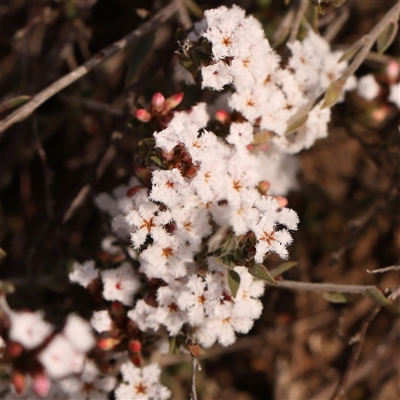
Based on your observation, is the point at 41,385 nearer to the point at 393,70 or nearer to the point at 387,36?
the point at 387,36

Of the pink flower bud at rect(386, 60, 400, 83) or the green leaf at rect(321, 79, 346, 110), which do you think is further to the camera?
the pink flower bud at rect(386, 60, 400, 83)

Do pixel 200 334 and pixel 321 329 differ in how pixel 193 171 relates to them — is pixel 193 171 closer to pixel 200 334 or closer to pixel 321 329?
pixel 200 334

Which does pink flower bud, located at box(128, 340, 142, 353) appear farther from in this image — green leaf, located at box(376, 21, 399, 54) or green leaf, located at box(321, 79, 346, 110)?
green leaf, located at box(376, 21, 399, 54)

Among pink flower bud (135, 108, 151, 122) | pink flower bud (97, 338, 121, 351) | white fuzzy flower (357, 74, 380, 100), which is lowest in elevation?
pink flower bud (97, 338, 121, 351)

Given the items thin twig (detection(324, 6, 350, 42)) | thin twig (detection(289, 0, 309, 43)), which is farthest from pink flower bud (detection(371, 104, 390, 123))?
thin twig (detection(289, 0, 309, 43))

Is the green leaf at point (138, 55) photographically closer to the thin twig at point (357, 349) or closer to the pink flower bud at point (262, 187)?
the pink flower bud at point (262, 187)

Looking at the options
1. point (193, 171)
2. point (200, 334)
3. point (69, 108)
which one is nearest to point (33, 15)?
point (69, 108)
